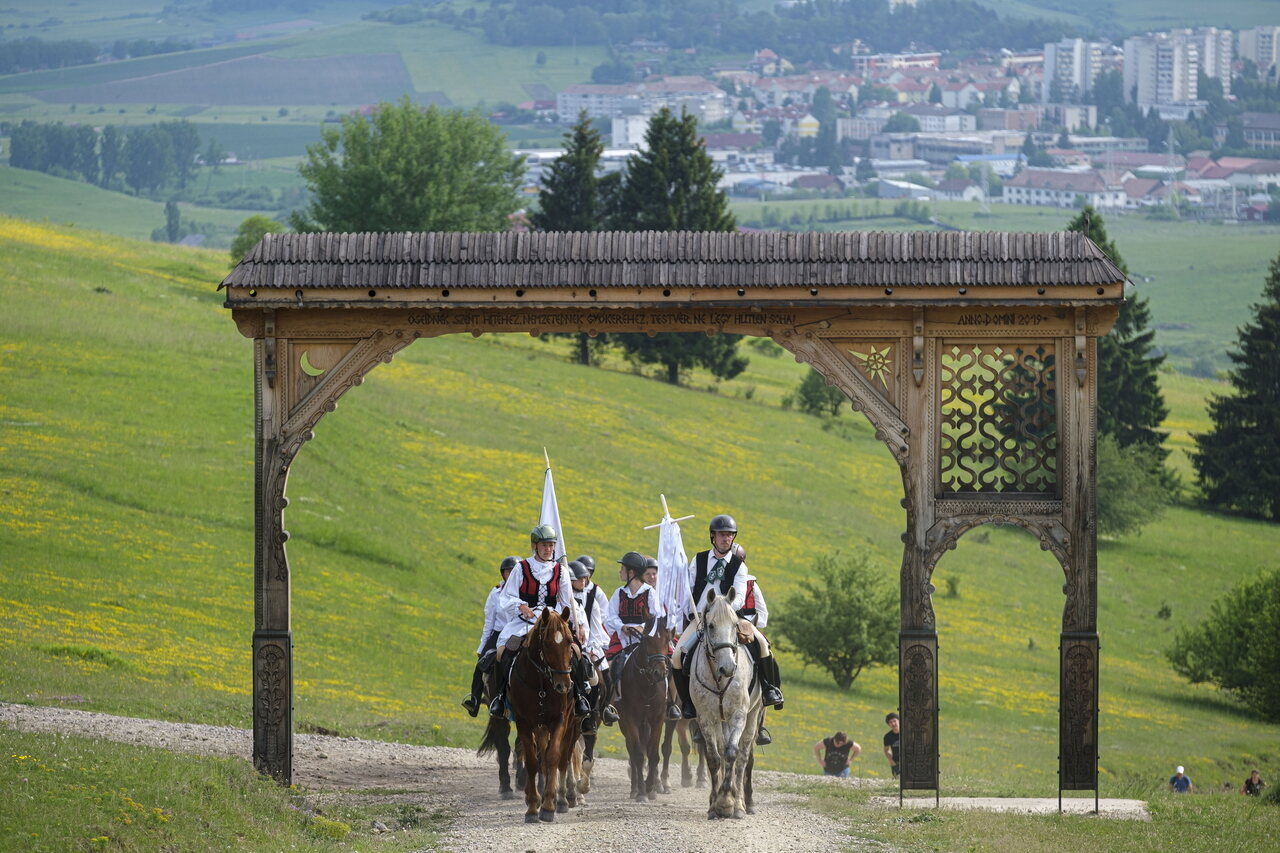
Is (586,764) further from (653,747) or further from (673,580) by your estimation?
(673,580)

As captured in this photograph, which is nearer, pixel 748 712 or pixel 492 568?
pixel 748 712

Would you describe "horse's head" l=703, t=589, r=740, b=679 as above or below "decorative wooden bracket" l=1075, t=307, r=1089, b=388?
below

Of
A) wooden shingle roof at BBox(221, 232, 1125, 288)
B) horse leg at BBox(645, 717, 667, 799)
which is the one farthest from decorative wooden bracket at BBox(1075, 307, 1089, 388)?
horse leg at BBox(645, 717, 667, 799)

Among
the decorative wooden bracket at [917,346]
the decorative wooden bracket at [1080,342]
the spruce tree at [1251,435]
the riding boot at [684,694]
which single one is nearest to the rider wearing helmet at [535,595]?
the riding boot at [684,694]

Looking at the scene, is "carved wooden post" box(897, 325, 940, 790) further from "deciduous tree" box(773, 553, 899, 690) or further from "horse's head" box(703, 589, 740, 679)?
"deciduous tree" box(773, 553, 899, 690)

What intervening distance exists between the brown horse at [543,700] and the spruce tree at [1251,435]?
186 feet

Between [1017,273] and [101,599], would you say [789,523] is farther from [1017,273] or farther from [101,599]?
[1017,273]

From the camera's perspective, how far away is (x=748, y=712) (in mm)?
18188

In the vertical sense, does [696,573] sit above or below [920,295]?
below

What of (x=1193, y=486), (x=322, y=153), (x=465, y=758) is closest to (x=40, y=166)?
(x=322, y=153)

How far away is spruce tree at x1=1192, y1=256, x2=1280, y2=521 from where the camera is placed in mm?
69188

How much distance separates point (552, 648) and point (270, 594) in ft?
10.9

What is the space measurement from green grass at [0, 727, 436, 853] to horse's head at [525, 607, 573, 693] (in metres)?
1.91

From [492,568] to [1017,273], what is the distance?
23.5 metres
